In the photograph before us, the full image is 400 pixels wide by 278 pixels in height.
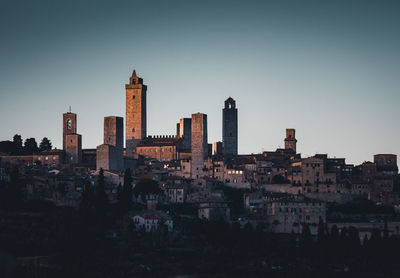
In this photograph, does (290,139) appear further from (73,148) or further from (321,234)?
(321,234)

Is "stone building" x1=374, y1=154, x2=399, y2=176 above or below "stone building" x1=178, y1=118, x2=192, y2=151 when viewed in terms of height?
below

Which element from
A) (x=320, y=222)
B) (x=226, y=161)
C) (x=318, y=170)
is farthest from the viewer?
(x=226, y=161)

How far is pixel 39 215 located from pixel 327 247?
25143 millimetres

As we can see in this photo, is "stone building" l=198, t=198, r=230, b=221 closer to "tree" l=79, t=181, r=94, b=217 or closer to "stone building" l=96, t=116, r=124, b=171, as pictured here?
"tree" l=79, t=181, r=94, b=217

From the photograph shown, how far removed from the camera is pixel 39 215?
5441 centimetres

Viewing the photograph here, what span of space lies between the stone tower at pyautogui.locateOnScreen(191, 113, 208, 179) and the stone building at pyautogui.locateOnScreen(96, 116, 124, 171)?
359 inches

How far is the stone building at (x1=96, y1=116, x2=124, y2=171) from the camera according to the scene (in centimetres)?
7331

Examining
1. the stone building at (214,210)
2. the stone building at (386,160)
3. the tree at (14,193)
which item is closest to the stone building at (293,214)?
the stone building at (214,210)

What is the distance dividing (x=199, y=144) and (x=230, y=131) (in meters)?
13.5

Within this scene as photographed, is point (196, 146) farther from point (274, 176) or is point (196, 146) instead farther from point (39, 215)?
point (39, 215)

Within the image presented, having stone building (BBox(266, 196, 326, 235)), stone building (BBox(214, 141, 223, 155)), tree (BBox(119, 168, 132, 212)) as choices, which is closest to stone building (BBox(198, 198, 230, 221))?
stone building (BBox(266, 196, 326, 235))

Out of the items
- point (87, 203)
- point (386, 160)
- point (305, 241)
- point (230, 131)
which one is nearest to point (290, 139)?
point (230, 131)

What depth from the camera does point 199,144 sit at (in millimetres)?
75938

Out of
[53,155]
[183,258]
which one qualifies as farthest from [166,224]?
[53,155]
